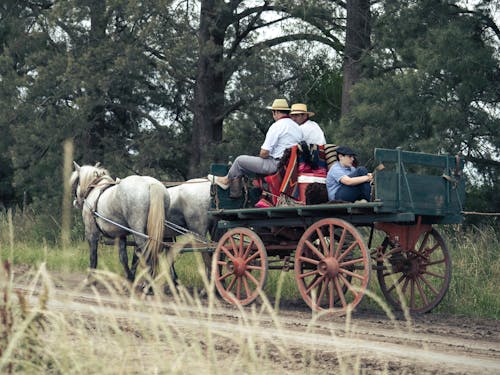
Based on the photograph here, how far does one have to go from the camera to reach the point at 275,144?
1188cm

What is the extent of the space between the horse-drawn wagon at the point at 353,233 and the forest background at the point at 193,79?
234 inches

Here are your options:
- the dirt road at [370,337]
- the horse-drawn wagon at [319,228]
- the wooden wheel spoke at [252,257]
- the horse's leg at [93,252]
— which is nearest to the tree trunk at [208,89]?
the horse's leg at [93,252]

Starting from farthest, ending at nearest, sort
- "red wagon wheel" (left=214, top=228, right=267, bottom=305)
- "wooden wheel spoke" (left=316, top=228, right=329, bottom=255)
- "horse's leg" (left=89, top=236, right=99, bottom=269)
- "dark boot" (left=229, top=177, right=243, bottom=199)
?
"horse's leg" (left=89, top=236, right=99, bottom=269) < "dark boot" (left=229, top=177, right=243, bottom=199) < "red wagon wheel" (left=214, top=228, right=267, bottom=305) < "wooden wheel spoke" (left=316, top=228, right=329, bottom=255)

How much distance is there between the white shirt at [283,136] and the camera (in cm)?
1180

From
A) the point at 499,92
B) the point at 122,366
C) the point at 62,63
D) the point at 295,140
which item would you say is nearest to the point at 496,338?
the point at 295,140

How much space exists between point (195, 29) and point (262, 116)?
2.53m

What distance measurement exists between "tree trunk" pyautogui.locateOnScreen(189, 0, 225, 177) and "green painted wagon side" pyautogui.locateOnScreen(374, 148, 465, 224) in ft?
36.0

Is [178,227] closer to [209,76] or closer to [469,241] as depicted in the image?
[469,241]

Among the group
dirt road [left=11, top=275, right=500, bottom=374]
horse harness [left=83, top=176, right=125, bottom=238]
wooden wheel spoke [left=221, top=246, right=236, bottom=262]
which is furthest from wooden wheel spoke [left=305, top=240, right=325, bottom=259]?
horse harness [left=83, top=176, right=125, bottom=238]

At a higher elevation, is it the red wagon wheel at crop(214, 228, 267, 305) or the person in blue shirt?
the person in blue shirt

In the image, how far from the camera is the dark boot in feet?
41.4

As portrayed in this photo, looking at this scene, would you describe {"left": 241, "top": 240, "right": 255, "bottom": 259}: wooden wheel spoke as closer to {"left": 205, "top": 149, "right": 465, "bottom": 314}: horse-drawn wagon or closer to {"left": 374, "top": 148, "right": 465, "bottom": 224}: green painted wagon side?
{"left": 205, "top": 149, "right": 465, "bottom": 314}: horse-drawn wagon

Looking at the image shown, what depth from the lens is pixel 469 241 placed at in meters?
15.0

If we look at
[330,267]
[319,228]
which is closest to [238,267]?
[319,228]
